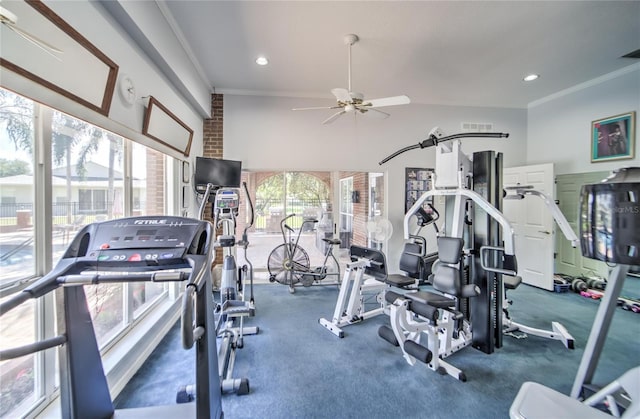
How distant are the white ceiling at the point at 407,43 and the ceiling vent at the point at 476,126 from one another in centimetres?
65

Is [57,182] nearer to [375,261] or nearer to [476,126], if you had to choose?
[375,261]

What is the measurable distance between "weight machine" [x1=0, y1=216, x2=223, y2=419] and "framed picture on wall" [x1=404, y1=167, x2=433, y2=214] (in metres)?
4.17

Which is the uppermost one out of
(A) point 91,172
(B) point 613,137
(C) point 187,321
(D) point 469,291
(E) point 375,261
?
(B) point 613,137

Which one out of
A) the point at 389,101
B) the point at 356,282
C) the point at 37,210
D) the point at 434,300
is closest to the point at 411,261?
the point at 434,300

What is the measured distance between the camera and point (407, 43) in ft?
10.2

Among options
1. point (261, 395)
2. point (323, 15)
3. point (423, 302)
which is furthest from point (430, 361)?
point (323, 15)

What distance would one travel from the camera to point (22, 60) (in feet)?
3.89

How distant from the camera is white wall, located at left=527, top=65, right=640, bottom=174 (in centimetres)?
394

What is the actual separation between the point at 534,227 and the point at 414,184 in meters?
2.08

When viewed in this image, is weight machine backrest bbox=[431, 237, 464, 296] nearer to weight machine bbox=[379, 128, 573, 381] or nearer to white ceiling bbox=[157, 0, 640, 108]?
weight machine bbox=[379, 128, 573, 381]

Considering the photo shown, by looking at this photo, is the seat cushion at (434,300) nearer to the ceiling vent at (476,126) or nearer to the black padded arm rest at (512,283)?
the black padded arm rest at (512,283)

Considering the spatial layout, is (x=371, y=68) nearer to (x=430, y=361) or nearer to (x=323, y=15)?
(x=323, y=15)

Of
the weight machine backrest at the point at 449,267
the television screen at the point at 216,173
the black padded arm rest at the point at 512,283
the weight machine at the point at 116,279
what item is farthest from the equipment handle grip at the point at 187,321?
the television screen at the point at 216,173

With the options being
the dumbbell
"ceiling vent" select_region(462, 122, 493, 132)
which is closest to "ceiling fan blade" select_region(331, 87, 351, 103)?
"ceiling vent" select_region(462, 122, 493, 132)
